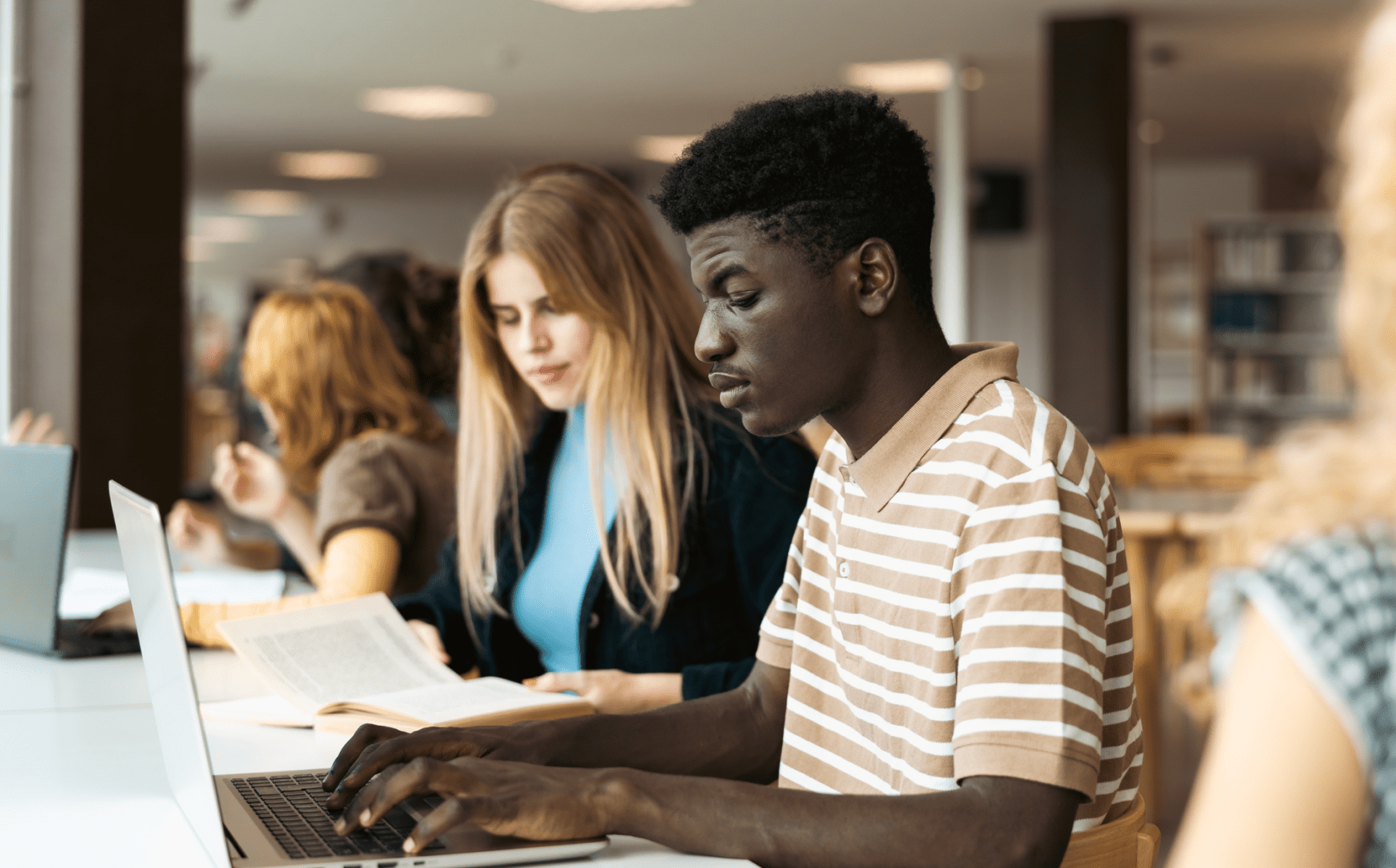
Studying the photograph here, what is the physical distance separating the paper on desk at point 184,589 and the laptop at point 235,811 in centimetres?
102

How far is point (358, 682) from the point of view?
4.89ft

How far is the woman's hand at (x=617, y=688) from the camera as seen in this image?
1.48 meters

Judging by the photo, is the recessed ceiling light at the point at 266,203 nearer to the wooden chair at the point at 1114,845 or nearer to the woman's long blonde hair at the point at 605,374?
the woman's long blonde hair at the point at 605,374

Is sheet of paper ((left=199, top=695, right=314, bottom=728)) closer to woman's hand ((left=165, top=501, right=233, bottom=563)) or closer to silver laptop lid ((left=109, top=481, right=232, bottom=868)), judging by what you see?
silver laptop lid ((left=109, top=481, right=232, bottom=868))

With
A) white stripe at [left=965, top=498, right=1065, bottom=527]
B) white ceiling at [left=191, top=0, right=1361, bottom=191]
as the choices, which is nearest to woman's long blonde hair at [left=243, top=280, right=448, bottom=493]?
white stripe at [left=965, top=498, right=1065, bottom=527]

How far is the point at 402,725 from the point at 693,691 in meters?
0.33

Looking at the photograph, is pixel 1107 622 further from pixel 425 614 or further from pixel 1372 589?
pixel 425 614

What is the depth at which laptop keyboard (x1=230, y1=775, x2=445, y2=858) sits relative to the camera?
95cm

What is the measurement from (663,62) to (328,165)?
14.7 feet

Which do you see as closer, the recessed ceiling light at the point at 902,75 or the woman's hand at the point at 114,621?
the woman's hand at the point at 114,621

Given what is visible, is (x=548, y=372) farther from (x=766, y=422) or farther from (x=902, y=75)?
(x=902, y=75)

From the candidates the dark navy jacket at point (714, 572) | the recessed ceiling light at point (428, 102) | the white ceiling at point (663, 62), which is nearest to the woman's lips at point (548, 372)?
the dark navy jacket at point (714, 572)

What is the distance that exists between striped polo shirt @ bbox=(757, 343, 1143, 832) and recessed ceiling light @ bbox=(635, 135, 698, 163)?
325 inches

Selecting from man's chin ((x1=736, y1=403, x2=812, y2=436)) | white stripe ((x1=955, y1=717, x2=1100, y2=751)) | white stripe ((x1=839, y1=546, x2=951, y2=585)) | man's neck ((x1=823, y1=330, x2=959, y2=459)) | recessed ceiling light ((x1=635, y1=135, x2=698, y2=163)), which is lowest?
white stripe ((x1=955, y1=717, x2=1100, y2=751))
